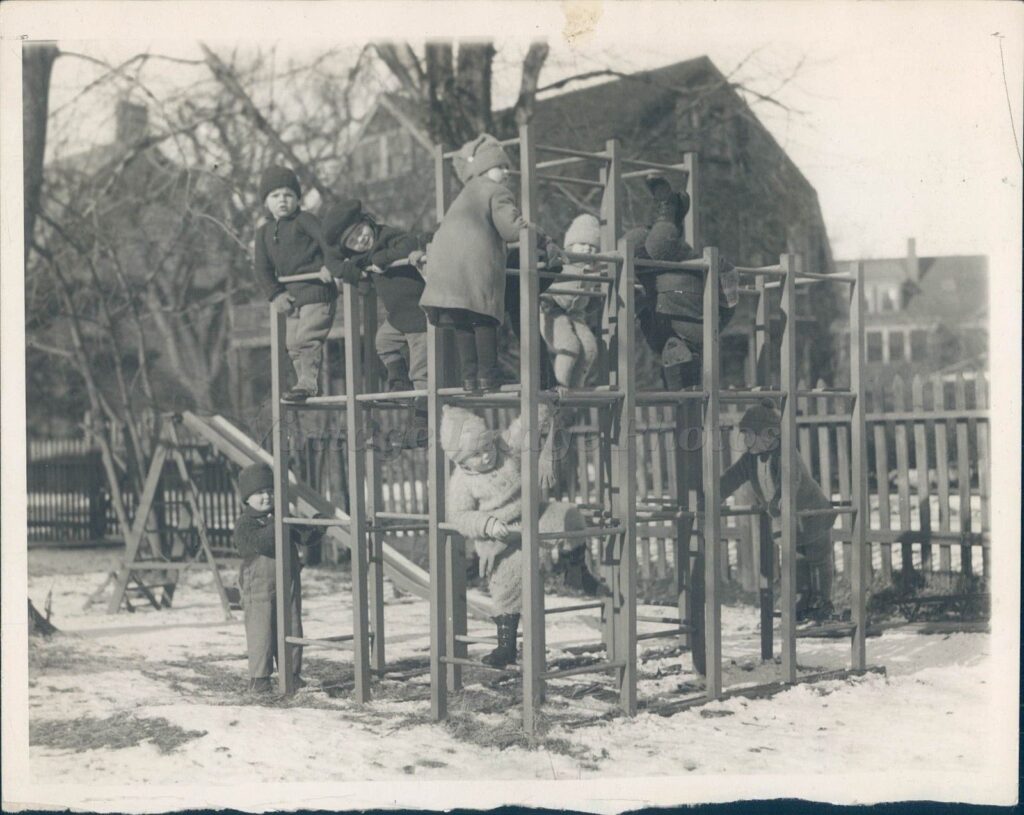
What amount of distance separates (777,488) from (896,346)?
38.4 m

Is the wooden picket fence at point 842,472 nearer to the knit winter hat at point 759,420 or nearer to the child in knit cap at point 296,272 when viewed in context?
the knit winter hat at point 759,420

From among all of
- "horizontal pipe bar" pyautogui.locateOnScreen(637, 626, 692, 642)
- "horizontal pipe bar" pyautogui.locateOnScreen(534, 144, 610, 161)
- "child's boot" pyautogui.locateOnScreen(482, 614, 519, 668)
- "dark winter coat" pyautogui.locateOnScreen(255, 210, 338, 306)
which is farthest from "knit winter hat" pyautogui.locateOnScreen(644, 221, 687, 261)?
"child's boot" pyautogui.locateOnScreen(482, 614, 519, 668)

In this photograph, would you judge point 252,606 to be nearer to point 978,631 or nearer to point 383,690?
point 383,690

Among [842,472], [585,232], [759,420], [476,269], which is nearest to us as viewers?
[476,269]

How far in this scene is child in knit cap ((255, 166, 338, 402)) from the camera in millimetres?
8273

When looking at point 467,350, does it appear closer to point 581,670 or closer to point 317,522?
point 317,522

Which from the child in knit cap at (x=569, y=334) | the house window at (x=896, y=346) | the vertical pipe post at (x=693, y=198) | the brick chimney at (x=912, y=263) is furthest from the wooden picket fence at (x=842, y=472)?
the brick chimney at (x=912, y=263)

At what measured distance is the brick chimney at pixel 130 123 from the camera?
65.3 ft

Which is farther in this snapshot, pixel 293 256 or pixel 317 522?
pixel 293 256

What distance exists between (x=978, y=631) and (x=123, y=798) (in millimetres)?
6771

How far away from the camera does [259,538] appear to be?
26.9 ft

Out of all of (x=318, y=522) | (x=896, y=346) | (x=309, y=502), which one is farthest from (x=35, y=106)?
(x=896, y=346)

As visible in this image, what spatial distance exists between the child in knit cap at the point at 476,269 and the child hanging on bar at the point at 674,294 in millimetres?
1150

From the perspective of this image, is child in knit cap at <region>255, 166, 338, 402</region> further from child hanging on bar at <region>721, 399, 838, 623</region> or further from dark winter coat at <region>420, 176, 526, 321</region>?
child hanging on bar at <region>721, 399, 838, 623</region>
